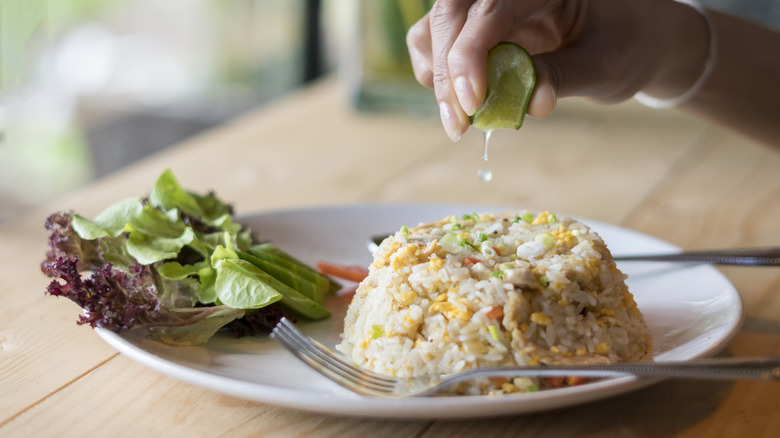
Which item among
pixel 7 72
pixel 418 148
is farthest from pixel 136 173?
pixel 418 148

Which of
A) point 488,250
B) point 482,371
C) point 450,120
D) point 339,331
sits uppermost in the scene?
point 450,120

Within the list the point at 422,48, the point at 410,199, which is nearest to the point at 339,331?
the point at 422,48

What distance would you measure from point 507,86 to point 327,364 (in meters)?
0.68

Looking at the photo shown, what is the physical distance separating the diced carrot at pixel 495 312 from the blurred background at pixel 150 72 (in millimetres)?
3854

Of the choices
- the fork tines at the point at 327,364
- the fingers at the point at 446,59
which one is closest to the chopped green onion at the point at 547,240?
the fingers at the point at 446,59

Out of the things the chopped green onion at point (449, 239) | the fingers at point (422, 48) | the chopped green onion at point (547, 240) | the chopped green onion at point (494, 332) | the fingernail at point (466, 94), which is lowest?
the chopped green onion at point (494, 332)

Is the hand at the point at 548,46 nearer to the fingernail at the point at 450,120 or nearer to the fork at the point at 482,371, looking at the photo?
the fingernail at the point at 450,120

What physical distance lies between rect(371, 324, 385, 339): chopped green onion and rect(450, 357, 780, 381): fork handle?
276 millimetres

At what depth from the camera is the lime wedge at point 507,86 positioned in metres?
1.66

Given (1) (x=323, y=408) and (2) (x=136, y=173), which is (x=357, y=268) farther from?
(2) (x=136, y=173)

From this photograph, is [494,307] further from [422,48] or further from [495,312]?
[422,48]

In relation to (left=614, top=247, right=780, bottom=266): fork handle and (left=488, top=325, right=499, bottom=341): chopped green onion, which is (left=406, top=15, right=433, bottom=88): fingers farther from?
(left=488, top=325, right=499, bottom=341): chopped green onion

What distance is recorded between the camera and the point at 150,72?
6312mm

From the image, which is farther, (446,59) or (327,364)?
(446,59)
